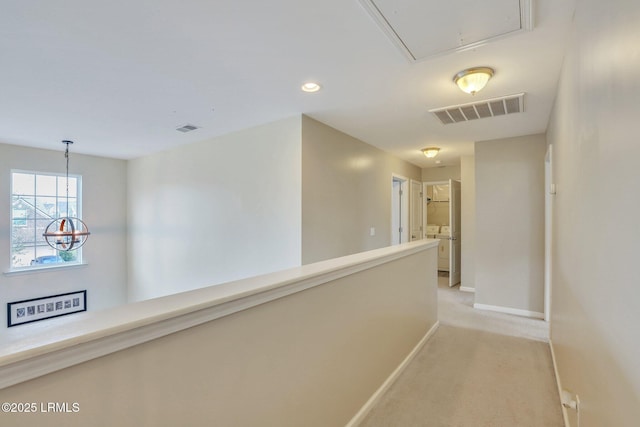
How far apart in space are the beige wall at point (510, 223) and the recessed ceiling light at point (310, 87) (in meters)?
2.95

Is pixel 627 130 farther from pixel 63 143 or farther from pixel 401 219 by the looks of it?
pixel 63 143

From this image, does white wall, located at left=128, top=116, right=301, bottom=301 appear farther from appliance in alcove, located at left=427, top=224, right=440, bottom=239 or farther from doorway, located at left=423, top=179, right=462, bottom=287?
appliance in alcove, located at left=427, top=224, right=440, bottom=239

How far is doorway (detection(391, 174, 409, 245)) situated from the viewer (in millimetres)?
5816

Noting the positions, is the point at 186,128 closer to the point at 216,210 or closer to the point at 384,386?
the point at 216,210

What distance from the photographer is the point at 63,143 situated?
4.38 meters

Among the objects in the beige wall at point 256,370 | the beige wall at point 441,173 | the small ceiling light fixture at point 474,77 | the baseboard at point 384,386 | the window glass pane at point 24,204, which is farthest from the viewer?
the beige wall at point 441,173

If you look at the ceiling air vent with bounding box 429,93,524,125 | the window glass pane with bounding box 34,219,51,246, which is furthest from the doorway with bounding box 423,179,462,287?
the window glass pane with bounding box 34,219,51,246

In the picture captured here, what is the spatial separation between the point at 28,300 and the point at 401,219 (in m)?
6.22

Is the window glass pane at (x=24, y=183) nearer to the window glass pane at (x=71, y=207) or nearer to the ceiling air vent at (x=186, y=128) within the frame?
the window glass pane at (x=71, y=207)

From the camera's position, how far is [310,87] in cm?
259

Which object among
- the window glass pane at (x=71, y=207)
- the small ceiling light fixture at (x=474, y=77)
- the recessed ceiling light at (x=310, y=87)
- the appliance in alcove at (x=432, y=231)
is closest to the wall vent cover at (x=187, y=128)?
the recessed ceiling light at (x=310, y=87)

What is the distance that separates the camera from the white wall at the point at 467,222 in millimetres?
5469

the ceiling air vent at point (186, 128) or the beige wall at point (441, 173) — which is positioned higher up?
the ceiling air vent at point (186, 128)

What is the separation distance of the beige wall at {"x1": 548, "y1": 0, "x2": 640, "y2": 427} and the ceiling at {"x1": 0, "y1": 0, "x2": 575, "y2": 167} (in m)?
0.59
